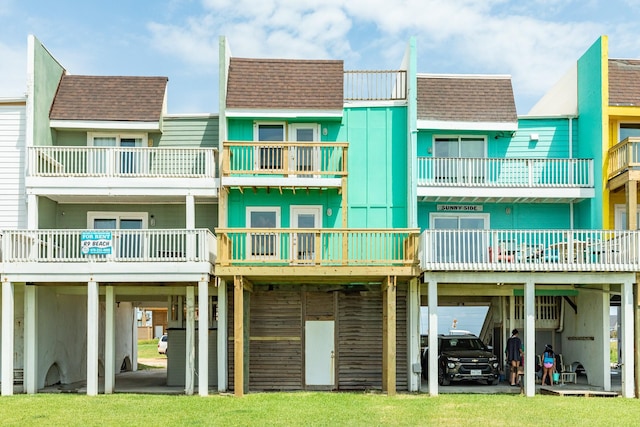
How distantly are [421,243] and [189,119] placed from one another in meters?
8.59

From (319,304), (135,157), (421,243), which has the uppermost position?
(135,157)

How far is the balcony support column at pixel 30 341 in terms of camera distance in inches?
1005

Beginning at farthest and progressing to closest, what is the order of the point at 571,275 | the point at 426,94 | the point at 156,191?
the point at 426,94
the point at 156,191
the point at 571,275

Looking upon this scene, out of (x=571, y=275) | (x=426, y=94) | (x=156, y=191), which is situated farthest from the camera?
(x=426, y=94)

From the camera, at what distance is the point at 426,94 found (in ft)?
93.9

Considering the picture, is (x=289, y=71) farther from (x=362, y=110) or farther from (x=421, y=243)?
(x=421, y=243)

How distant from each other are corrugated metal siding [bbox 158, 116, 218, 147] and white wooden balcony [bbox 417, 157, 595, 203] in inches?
258

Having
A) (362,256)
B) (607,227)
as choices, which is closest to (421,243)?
(362,256)

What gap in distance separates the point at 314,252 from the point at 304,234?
1.40 m

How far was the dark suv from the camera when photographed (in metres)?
27.4

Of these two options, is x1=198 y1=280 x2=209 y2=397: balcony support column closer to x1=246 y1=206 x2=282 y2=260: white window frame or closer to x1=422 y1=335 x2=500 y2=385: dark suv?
x1=246 y1=206 x2=282 y2=260: white window frame

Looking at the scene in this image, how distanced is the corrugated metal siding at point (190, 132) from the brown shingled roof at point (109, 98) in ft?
2.50

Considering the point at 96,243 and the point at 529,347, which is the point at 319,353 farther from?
the point at 96,243

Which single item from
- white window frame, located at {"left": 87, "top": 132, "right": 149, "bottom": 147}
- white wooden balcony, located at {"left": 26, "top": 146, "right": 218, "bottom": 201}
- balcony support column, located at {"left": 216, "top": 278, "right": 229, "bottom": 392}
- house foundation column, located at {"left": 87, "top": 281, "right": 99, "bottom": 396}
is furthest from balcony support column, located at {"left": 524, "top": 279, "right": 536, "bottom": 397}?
white window frame, located at {"left": 87, "top": 132, "right": 149, "bottom": 147}
